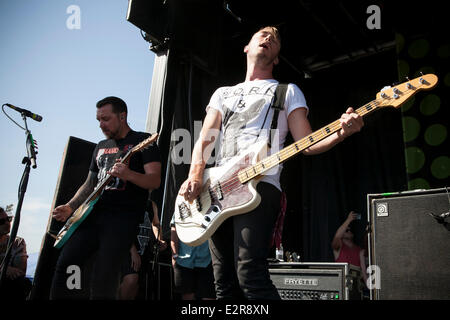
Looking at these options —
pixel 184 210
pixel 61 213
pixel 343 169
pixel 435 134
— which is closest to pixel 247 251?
pixel 184 210

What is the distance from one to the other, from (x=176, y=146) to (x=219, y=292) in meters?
3.03

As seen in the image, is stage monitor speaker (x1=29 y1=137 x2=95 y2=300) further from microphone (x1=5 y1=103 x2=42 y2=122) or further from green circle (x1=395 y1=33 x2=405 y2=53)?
green circle (x1=395 y1=33 x2=405 y2=53)

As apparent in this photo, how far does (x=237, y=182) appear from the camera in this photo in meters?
1.94

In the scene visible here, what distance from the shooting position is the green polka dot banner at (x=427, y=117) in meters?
4.64

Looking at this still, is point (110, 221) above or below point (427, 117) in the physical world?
below

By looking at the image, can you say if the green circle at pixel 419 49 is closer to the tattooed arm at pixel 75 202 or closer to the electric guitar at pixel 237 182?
the electric guitar at pixel 237 182

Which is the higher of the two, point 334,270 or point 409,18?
point 409,18

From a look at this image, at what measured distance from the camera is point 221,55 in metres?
5.72

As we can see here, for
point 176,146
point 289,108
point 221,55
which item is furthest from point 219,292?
point 221,55

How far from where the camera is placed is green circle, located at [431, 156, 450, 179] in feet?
15.0

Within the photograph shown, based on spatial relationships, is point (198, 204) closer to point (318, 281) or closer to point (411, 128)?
point (318, 281)

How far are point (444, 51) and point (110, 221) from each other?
15.9 ft

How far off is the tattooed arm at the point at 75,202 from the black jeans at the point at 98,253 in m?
0.32

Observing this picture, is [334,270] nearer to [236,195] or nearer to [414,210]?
[414,210]
